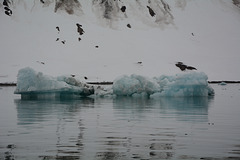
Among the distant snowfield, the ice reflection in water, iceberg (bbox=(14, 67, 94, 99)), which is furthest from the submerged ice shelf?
the distant snowfield

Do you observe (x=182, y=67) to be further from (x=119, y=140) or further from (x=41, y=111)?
(x=119, y=140)

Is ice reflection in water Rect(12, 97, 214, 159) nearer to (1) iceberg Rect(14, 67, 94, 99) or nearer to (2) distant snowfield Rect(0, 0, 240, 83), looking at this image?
(1) iceberg Rect(14, 67, 94, 99)

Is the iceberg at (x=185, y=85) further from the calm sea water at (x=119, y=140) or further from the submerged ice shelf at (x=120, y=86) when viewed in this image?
the calm sea water at (x=119, y=140)

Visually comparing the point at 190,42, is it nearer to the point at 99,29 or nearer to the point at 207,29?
the point at 207,29

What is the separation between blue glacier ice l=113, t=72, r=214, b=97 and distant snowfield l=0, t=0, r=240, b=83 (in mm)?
93202

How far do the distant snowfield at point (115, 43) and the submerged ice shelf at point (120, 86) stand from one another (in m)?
93.0

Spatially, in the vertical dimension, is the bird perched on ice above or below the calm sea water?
above

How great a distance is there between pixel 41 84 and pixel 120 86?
843cm

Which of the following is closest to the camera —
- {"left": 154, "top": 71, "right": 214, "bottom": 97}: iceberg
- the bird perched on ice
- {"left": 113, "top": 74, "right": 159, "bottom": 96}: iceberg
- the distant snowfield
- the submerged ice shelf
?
the submerged ice shelf

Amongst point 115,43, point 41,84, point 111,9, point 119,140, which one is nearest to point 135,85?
point 41,84

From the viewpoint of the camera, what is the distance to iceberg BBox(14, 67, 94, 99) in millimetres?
37344

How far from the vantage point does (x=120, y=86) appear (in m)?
42.1

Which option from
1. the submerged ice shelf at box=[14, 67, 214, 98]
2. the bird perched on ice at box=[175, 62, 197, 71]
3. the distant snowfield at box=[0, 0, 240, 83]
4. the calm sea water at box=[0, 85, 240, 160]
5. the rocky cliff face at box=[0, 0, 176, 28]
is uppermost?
the rocky cliff face at box=[0, 0, 176, 28]

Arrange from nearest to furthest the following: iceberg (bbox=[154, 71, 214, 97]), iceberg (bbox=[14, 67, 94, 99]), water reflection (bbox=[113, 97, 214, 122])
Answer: water reflection (bbox=[113, 97, 214, 122]) → iceberg (bbox=[14, 67, 94, 99]) → iceberg (bbox=[154, 71, 214, 97])
